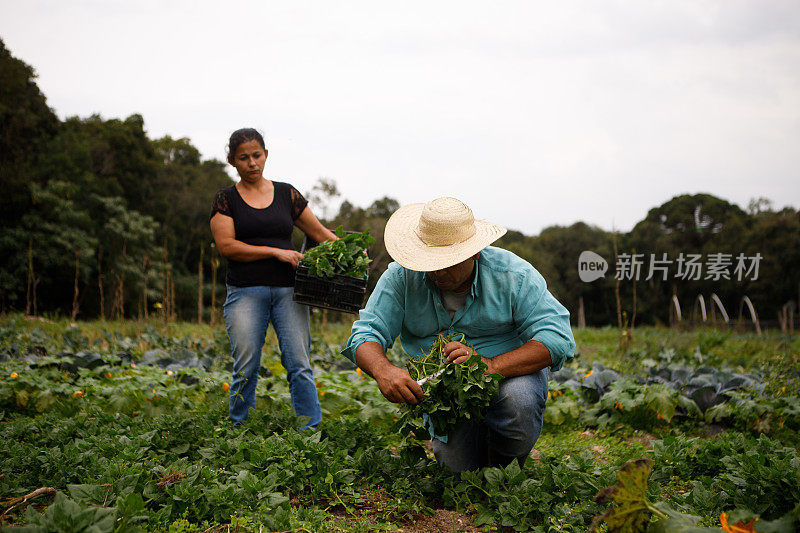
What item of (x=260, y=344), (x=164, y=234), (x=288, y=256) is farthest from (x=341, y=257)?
(x=164, y=234)

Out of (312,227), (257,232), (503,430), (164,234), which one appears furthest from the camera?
(164,234)

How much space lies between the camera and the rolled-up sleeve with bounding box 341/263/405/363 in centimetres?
276

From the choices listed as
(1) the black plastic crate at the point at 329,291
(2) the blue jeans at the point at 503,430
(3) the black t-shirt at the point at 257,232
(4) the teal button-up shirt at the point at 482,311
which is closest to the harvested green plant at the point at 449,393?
(2) the blue jeans at the point at 503,430

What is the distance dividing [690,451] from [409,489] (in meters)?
1.54

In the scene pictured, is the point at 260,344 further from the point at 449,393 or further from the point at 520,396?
the point at 520,396

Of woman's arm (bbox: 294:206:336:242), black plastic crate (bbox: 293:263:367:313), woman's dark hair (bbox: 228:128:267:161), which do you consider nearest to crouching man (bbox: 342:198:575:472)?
black plastic crate (bbox: 293:263:367:313)

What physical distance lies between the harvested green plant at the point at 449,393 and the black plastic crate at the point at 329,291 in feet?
3.92

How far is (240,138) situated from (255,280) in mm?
918

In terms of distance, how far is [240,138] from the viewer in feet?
12.2

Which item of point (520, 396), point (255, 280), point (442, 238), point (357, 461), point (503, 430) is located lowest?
→ point (357, 461)

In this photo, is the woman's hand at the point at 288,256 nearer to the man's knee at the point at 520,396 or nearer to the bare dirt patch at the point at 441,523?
the man's knee at the point at 520,396

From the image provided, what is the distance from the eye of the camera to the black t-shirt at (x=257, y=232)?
12.2 feet

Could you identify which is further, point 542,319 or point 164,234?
point 164,234

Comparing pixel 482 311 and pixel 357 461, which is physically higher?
pixel 482 311
